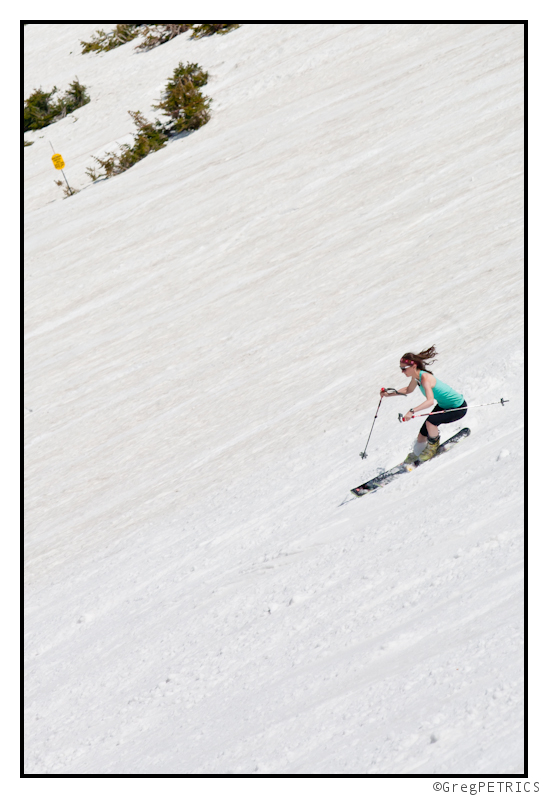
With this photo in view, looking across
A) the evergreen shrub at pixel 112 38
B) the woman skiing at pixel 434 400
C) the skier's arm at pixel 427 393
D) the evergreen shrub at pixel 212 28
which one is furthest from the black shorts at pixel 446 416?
the evergreen shrub at pixel 112 38

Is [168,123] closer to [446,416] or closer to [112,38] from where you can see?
[112,38]

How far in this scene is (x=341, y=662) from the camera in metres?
5.55

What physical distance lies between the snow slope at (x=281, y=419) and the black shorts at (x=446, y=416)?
12.0 inches

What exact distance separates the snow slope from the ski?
0.39 ft

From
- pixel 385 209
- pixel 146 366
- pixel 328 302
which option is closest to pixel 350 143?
pixel 385 209

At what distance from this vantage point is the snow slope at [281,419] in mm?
5387

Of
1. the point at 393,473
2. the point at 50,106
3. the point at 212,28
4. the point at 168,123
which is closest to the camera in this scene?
the point at 393,473

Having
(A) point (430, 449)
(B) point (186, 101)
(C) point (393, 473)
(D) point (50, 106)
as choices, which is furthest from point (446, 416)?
(D) point (50, 106)

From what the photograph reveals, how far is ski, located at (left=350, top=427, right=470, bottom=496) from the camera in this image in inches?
296

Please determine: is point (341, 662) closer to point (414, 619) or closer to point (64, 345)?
point (414, 619)

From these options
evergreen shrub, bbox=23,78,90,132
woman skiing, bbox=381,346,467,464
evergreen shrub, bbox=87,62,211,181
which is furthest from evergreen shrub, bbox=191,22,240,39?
woman skiing, bbox=381,346,467,464

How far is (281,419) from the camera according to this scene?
9.49 meters

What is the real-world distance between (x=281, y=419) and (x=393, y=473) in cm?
232

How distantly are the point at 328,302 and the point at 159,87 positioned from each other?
10.5m
